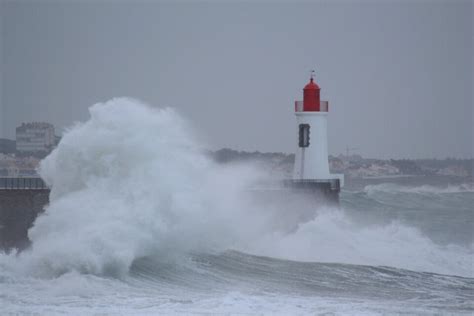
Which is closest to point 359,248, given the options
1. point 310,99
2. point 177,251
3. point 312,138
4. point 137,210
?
point 312,138

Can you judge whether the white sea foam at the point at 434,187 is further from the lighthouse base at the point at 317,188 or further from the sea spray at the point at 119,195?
the sea spray at the point at 119,195

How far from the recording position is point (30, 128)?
102ft

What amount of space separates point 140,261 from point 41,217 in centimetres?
185

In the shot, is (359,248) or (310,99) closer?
(359,248)

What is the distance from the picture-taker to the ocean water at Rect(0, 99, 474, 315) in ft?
41.0

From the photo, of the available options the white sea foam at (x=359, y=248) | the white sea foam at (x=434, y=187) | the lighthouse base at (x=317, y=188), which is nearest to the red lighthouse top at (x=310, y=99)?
the lighthouse base at (x=317, y=188)

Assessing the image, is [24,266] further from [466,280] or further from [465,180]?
[465,180]

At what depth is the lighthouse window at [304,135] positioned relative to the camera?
21.3 metres

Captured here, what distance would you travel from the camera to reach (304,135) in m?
21.3

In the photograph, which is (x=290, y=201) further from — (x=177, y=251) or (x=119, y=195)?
(x=119, y=195)

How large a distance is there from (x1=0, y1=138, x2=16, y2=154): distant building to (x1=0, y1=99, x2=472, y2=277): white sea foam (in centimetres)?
1425

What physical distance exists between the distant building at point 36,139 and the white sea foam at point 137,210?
12.3 meters

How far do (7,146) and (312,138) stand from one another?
1439 centimetres

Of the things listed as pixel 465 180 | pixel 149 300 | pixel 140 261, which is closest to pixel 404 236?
pixel 140 261
